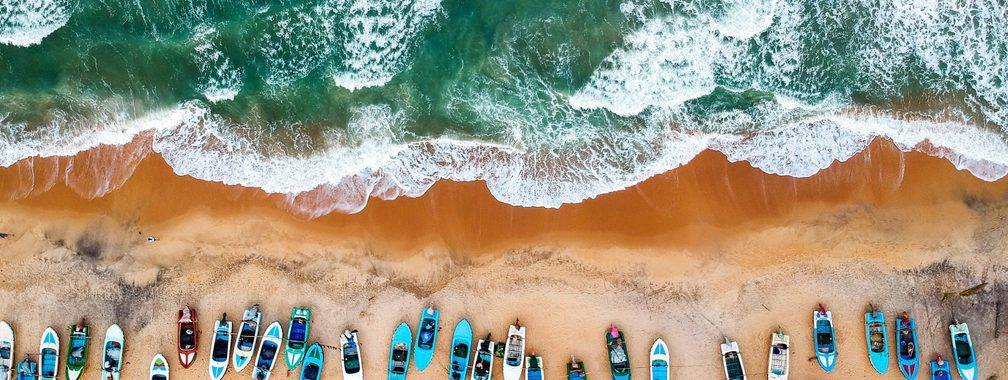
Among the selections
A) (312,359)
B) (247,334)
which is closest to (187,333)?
Answer: (247,334)

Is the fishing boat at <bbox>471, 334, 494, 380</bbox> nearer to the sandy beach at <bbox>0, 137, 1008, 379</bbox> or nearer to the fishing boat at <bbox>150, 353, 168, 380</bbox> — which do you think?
the sandy beach at <bbox>0, 137, 1008, 379</bbox>

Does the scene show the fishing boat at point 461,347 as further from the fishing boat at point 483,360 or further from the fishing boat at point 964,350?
the fishing boat at point 964,350

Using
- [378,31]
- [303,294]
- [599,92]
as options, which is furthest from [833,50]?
[303,294]

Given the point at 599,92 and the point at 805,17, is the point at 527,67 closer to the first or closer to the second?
the point at 599,92

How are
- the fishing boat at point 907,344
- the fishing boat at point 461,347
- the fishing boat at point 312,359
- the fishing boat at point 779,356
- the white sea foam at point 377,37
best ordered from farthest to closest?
1. the fishing boat at point 312,359
2. the fishing boat at point 461,347
3. the fishing boat at point 779,356
4. the fishing boat at point 907,344
5. the white sea foam at point 377,37

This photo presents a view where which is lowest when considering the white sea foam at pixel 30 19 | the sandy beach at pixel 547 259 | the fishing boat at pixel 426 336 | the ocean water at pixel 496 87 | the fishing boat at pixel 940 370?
the fishing boat at pixel 940 370

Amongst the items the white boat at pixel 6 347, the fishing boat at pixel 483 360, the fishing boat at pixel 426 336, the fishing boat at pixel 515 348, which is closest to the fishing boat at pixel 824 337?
the fishing boat at pixel 515 348
